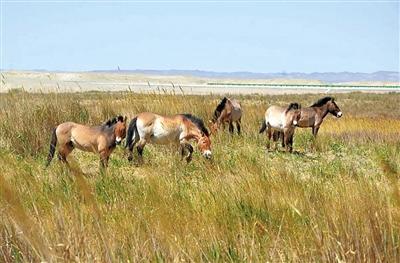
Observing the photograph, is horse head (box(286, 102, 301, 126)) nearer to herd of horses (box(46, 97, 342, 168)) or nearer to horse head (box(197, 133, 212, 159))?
herd of horses (box(46, 97, 342, 168))

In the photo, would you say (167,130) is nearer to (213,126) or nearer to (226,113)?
(213,126)

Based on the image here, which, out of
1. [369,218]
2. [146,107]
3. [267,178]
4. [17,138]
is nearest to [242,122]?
[146,107]

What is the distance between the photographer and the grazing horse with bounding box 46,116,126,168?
303 inches

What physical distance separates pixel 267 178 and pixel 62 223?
236cm

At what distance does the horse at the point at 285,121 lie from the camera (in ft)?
37.3

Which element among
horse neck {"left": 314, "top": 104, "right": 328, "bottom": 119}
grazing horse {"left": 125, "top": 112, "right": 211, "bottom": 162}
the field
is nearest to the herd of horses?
grazing horse {"left": 125, "top": 112, "right": 211, "bottom": 162}

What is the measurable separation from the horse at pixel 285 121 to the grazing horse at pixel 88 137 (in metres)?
4.48

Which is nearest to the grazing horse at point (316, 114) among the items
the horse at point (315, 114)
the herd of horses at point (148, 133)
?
the horse at point (315, 114)

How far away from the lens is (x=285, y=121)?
11.5 meters

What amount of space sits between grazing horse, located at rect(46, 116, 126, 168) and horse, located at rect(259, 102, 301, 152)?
4481 mm

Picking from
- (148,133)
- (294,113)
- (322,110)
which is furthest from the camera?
(322,110)

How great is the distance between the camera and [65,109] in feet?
37.2

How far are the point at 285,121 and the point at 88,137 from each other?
5147 millimetres

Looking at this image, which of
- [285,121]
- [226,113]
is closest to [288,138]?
[285,121]
